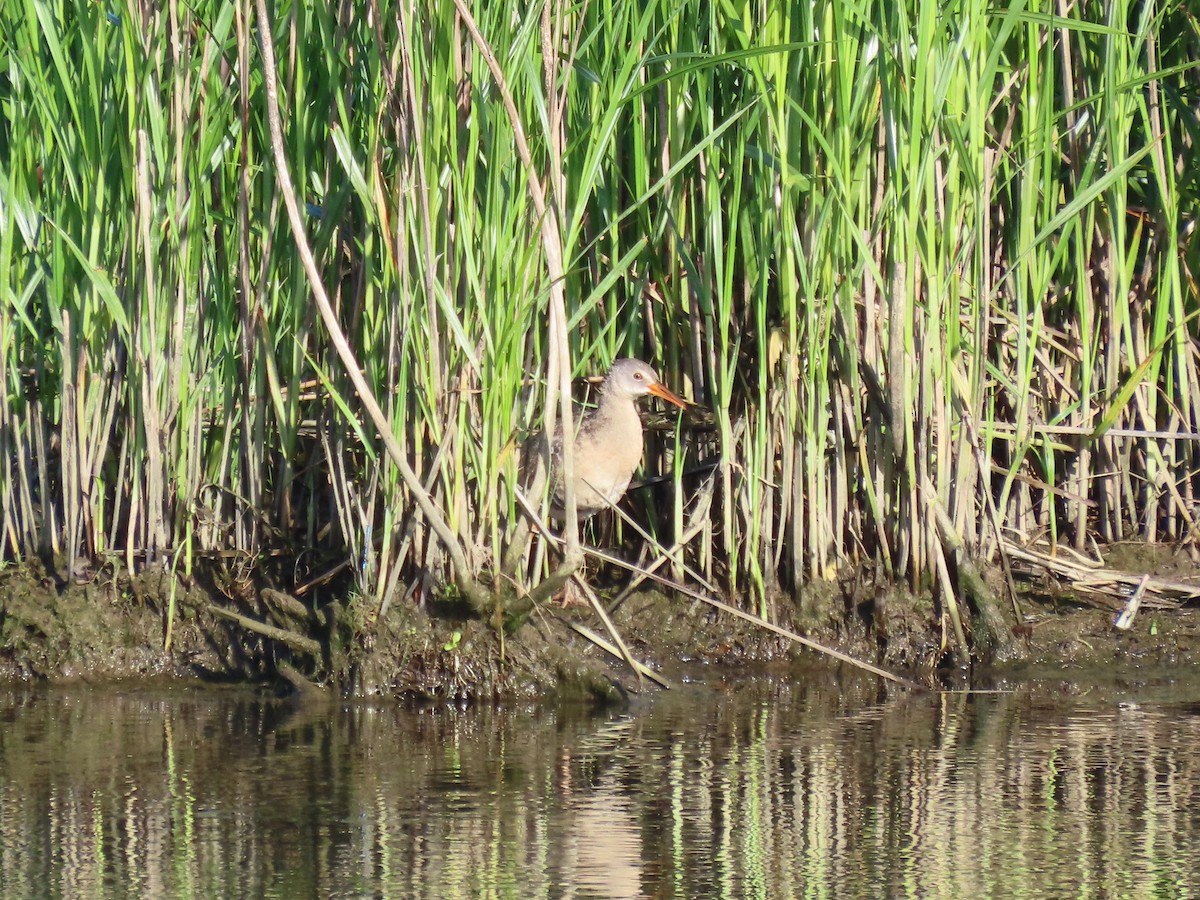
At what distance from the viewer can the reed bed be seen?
4848 millimetres

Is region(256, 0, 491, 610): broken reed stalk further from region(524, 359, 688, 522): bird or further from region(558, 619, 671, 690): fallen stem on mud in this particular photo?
region(524, 359, 688, 522): bird

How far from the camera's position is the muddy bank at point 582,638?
540cm

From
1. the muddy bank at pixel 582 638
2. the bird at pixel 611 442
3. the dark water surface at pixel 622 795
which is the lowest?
the dark water surface at pixel 622 795

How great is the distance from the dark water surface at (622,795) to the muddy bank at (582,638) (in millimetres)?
172

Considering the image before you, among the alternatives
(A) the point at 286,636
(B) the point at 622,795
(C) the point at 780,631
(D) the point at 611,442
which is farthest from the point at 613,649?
(B) the point at 622,795

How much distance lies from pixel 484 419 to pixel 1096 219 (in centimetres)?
240

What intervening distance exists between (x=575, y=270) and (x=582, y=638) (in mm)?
1172

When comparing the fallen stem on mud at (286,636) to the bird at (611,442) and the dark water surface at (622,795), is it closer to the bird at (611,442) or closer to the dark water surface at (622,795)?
the dark water surface at (622,795)

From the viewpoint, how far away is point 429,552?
5098 mm

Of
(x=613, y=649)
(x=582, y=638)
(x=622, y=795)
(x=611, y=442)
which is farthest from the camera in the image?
(x=611, y=442)

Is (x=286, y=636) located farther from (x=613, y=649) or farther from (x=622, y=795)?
(x=622, y=795)

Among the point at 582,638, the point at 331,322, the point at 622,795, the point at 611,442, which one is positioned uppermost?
the point at 331,322

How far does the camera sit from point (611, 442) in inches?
226

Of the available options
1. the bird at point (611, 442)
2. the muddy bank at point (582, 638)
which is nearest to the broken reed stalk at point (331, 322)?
the muddy bank at point (582, 638)
